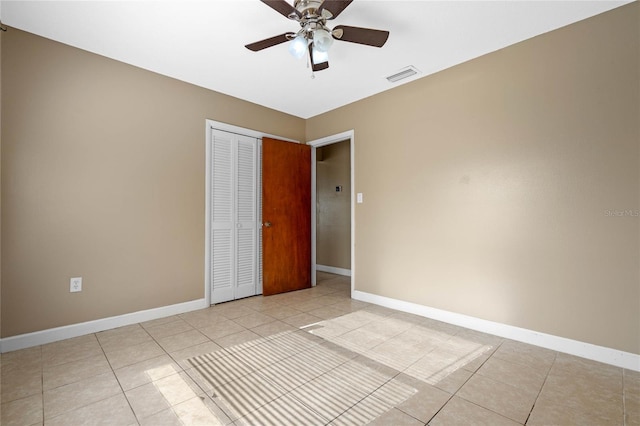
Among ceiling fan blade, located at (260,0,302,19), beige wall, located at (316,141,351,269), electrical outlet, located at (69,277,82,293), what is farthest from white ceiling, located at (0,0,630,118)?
beige wall, located at (316,141,351,269)

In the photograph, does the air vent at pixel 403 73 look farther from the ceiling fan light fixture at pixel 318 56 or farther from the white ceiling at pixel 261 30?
the ceiling fan light fixture at pixel 318 56

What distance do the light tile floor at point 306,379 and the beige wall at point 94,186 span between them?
451mm

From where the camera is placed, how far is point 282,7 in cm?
190

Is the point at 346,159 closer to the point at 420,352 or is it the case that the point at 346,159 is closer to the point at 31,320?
the point at 420,352

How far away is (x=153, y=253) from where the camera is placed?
10.3 ft

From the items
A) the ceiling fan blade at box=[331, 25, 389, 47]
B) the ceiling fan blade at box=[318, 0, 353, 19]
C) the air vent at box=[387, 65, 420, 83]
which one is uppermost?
the air vent at box=[387, 65, 420, 83]

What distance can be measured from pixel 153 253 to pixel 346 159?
11.9 ft

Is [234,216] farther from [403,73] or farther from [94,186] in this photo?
[403,73]

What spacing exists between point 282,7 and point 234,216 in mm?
2577

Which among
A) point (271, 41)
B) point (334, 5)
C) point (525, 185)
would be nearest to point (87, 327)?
point (271, 41)

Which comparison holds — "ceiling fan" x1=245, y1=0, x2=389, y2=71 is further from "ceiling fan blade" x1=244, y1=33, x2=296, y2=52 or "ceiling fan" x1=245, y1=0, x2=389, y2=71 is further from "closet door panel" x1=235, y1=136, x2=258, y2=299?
"closet door panel" x1=235, y1=136, x2=258, y2=299

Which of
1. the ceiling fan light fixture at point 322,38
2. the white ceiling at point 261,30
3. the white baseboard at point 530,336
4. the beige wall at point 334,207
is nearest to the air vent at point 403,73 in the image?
the white ceiling at point 261,30

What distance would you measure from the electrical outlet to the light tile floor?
0.44 m

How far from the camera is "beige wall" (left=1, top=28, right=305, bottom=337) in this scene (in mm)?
2449
